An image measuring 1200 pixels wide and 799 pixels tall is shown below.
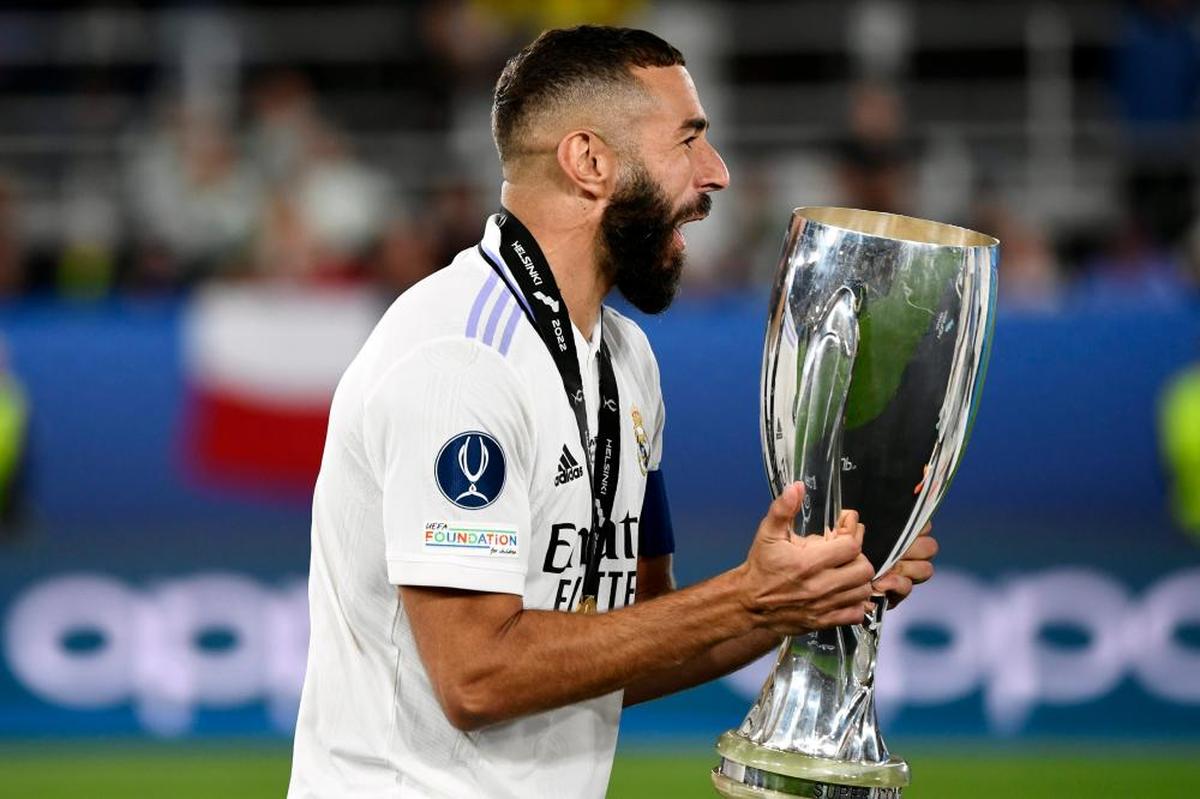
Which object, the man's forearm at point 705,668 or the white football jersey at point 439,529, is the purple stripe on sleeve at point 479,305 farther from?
the man's forearm at point 705,668

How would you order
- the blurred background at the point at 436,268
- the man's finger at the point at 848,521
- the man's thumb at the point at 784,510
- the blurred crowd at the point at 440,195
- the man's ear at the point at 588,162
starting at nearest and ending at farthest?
the man's thumb at the point at 784,510 → the man's finger at the point at 848,521 → the man's ear at the point at 588,162 → the blurred background at the point at 436,268 → the blurred crowd at the point at 440,195

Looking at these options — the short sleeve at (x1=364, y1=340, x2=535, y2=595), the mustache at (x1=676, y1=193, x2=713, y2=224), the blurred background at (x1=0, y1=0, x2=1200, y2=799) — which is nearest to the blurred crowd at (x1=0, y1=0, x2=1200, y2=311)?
the blurred background at (x1=0, y1=0, x2=1200, y2=799)

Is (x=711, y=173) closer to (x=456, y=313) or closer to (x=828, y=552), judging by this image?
(x=456, y=313)

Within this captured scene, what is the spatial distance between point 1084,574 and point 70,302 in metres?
4.82

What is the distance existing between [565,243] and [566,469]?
16.0 inches

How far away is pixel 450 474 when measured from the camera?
2838mm

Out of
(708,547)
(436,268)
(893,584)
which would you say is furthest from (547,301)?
(436,268)

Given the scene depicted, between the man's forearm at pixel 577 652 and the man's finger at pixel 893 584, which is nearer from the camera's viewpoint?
the man's forearm at pixel 577 652

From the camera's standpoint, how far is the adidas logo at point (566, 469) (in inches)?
118

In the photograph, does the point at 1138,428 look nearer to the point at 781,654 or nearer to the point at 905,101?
the point at 905,101

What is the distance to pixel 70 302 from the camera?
915 cm

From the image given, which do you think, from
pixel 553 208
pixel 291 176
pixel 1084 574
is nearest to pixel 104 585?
pixel 291 176

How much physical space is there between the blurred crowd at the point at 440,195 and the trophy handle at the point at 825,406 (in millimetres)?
5779

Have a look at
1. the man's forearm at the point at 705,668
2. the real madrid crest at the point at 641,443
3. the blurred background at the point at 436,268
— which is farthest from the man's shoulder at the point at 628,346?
the blurred background at the point at 436,268
